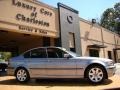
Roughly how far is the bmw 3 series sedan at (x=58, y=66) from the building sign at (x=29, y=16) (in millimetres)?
4819

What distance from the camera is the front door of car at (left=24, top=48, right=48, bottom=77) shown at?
11344 millimetres

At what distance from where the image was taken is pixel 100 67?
10.5m

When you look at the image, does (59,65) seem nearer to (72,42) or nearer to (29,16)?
(29,16)

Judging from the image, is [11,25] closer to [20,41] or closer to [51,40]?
[51,40]

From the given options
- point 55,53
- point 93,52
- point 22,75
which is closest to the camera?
point 55,53

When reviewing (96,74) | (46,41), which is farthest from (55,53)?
(46,41)

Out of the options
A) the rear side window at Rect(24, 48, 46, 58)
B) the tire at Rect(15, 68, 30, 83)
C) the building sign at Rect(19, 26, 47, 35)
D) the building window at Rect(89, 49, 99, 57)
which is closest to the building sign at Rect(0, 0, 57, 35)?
the building sign at Rect(19, 26, 47, 35)

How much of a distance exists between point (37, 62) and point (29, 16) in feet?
23.5

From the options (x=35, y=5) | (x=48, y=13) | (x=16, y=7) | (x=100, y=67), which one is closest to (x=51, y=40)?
(x=48, y=13)

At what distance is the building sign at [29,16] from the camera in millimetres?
16094

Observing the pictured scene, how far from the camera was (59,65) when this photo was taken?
36.1 feet

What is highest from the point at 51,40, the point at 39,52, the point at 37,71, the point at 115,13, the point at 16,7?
the point at 115,13

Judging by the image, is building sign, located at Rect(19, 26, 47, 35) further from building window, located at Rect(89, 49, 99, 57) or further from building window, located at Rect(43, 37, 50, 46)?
building window, located at Rect(89, 49, 99, 57)

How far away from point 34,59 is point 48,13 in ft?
29.8
